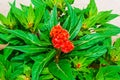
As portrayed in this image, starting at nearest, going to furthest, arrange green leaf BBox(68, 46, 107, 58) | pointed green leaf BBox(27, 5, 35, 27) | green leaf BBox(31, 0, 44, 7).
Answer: green leaf BBox(68, 46, 107, 58) → pointed green leaf BBox(27, 5, 35, 27) → green leaf BBox(31, 0, 44, 7)

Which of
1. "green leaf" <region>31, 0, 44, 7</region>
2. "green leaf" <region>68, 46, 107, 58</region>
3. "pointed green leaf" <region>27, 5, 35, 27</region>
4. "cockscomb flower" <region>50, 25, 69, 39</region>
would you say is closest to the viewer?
"cockscomb flower" <region>50, 25, 69, 39</region>

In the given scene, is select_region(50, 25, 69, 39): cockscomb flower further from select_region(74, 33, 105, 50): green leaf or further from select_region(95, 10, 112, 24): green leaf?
select_region(95, 10, 112, 24): green leaf

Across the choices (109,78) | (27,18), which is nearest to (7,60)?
(27,18)

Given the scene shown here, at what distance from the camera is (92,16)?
1.48m

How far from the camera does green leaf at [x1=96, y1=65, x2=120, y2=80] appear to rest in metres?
1.34

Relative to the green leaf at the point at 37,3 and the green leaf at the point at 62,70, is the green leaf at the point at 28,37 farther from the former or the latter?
the green leaf at the point at 37,3

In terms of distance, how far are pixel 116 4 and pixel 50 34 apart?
4.76 ft

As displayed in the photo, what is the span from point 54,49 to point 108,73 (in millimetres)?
235

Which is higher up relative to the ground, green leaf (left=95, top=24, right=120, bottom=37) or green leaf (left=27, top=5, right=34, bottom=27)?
green leaf (left=27, top=5, right=34, bottom=27)

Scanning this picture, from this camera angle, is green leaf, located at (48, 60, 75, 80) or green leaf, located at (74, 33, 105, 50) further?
green leaf, located at (74, 33, 105, 50)

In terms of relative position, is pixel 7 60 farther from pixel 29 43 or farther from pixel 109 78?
pixel 109 78

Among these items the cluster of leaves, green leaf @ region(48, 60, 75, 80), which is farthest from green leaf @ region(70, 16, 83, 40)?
green leaf @ region(48, 60, 75, 80)

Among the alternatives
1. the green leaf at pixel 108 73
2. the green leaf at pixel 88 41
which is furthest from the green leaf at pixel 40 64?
the green leaf at pixel 108 73

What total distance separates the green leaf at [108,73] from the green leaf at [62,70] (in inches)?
5.9
